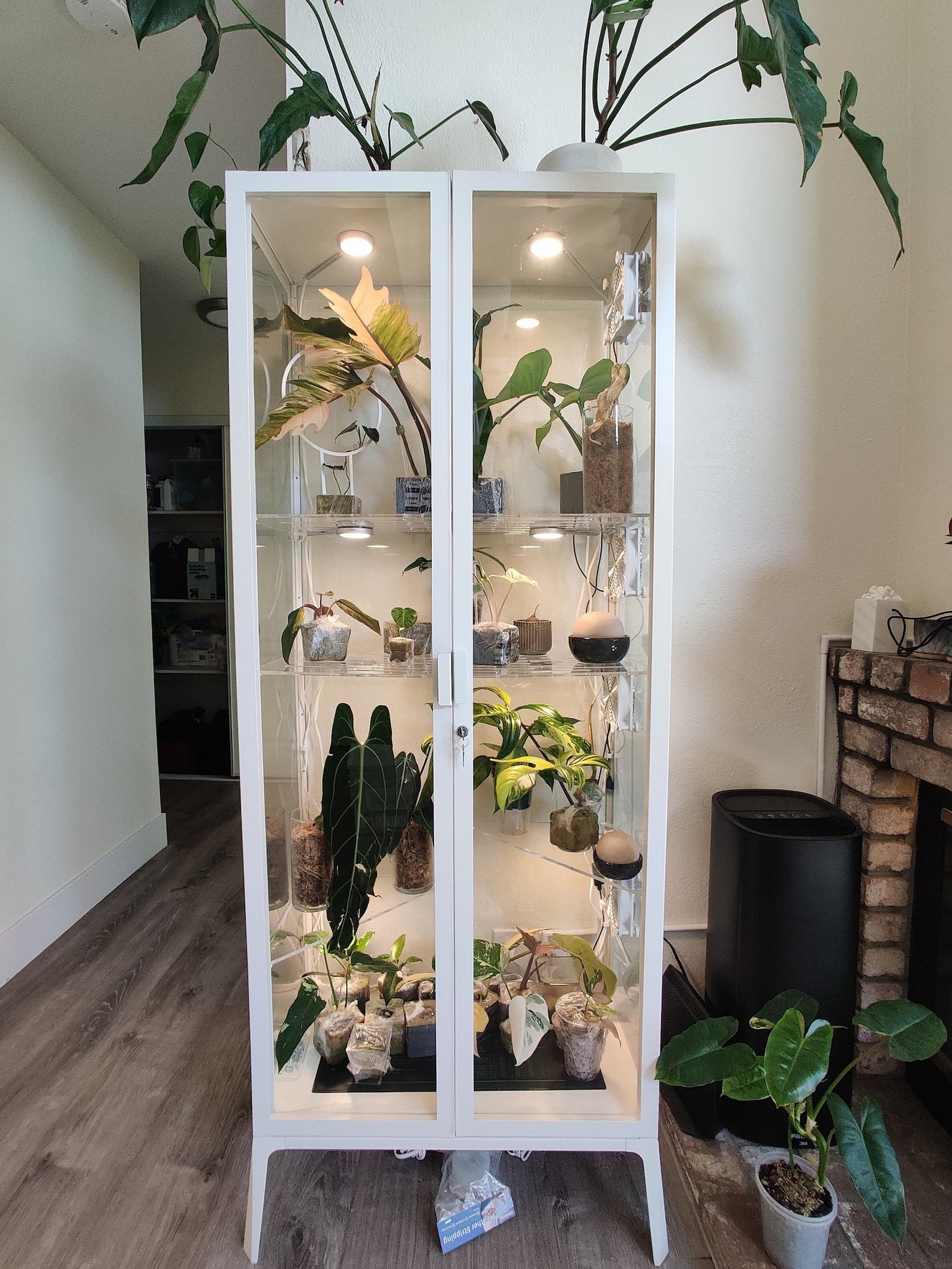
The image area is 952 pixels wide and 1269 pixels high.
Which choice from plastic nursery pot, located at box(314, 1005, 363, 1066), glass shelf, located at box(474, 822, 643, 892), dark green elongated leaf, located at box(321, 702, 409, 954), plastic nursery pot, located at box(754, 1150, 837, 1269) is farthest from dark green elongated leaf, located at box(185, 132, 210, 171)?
plastic nursery pot, located at box(754, 1150, 837, 1269)

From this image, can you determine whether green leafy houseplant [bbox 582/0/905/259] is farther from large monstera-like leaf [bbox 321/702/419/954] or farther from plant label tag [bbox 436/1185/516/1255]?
plant label tag [bbox 436/1185/516/1255]

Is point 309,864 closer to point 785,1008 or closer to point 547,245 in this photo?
point 785,1008

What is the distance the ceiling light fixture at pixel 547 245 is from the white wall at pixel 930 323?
0.91m

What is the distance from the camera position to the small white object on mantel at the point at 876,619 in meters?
1.40

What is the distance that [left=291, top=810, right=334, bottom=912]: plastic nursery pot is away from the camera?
1.22 metres

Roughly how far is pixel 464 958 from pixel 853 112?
2.10m

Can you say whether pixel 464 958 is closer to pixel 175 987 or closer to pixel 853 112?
pixel 175 987

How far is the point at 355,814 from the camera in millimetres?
1169

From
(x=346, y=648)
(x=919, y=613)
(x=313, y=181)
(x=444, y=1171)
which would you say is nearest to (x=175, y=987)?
(x=444, y=1171)

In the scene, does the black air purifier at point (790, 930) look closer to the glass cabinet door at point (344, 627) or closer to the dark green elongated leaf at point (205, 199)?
the glass cabinet door at point (344, 627)

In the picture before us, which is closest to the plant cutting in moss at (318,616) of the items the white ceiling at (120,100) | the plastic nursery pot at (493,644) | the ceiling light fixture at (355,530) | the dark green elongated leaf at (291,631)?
the dark green elongated leaf at (291,631)

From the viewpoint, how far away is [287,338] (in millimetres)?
1174

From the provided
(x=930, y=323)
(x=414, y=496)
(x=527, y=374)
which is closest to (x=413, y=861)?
(x=414, y=496)

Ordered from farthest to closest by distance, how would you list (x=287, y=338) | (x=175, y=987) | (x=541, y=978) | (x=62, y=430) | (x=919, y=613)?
1. (x=62, y=430)
2. (x=175, y=987)
3. (x=919, y=613)
4. (x=541, y=978)
5. (x=287, y=338)
